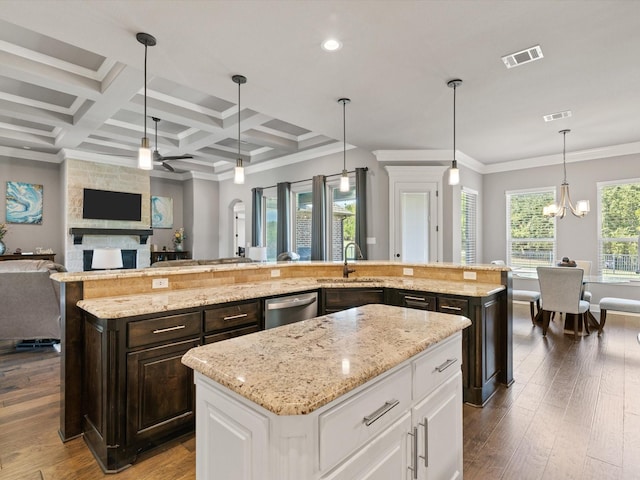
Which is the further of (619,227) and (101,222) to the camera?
(101,222)

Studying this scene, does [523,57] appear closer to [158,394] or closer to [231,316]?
[231,316]

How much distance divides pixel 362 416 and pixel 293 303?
1.89 metres

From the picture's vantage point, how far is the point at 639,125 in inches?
183

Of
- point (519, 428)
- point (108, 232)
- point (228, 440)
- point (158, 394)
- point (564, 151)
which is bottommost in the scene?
point (519, 428)

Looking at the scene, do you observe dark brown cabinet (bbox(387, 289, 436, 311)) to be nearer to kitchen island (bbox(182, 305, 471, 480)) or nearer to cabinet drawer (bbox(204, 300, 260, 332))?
cabinet drawer (bbox(204, 300, 260, 332))

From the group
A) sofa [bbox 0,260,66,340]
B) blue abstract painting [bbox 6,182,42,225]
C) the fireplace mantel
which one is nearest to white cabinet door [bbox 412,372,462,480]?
sofa [bbox 0,260,66,340]

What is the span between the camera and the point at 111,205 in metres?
7.25

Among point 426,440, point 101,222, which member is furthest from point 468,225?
point 101,222

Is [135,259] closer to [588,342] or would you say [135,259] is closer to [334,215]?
[334,215]

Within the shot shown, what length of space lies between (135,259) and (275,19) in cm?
687

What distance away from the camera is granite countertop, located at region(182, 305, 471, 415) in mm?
899

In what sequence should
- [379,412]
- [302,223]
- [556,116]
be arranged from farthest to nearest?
[302,223], [556,116], [379,412]

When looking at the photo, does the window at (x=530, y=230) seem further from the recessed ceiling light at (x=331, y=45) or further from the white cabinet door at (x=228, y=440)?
the white cabinet door at (x=228, y=440)

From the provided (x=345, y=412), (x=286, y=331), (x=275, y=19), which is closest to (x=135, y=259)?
(x=275, y=19)
